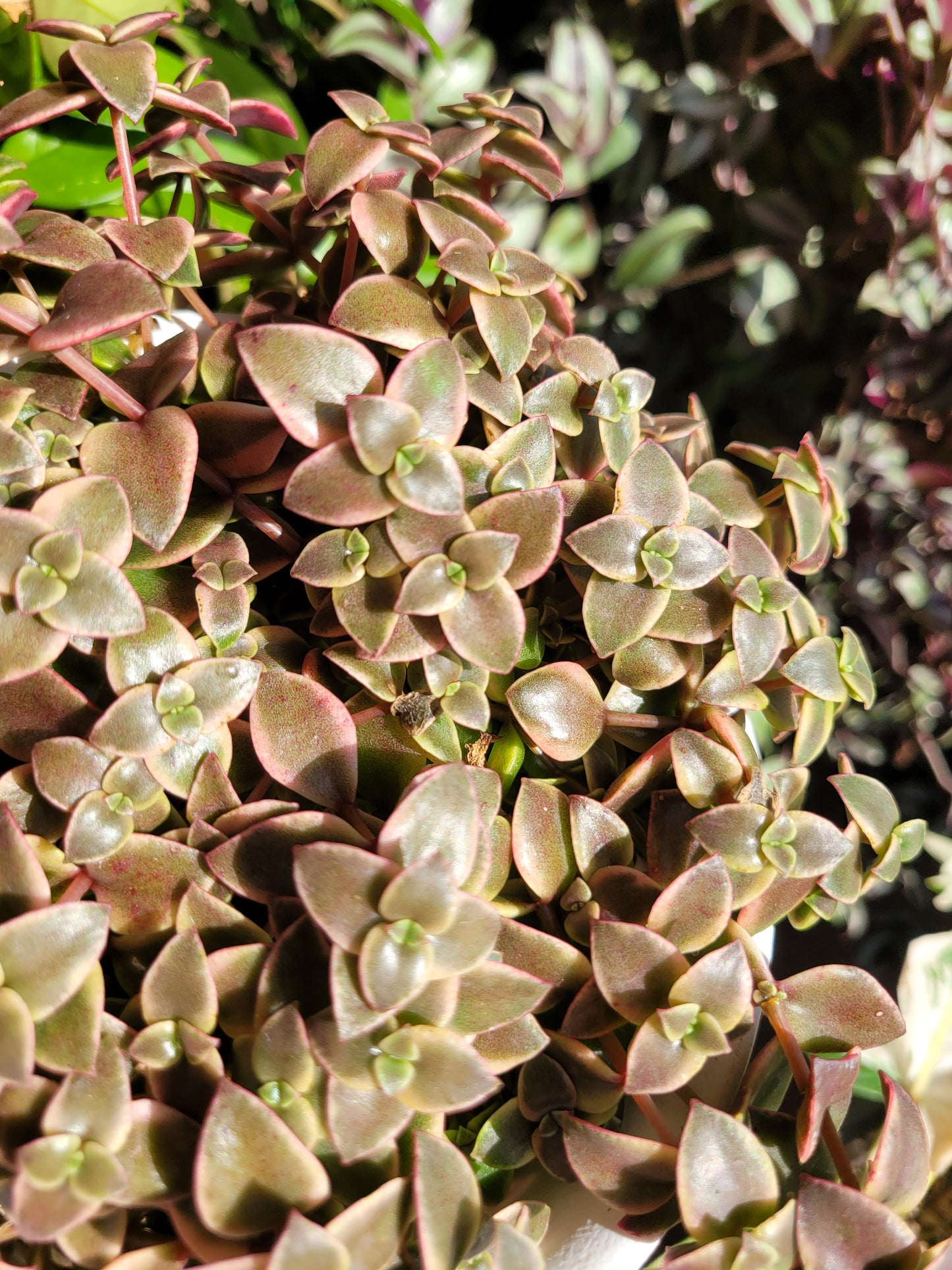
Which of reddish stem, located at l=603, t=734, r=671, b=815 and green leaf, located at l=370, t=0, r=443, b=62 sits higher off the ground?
green leaf, located at l=370, t=0, r=443, b=62

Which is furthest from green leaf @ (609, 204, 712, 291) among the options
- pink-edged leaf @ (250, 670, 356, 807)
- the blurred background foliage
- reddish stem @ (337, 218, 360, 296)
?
pink-edged leaf @ (250, 670, 356, 807)

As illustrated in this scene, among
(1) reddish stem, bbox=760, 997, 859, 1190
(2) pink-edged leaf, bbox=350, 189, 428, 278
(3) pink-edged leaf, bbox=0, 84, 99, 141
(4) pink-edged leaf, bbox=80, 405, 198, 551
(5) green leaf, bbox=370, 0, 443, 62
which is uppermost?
(5) green leaf, bbox=370, 0, 443, 62

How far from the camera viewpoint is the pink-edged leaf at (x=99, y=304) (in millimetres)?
435

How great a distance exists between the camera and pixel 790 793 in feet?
1.84

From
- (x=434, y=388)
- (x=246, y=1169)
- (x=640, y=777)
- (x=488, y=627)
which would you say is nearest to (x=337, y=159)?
(x=434, y=388)

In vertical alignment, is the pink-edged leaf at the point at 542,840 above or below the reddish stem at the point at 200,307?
below

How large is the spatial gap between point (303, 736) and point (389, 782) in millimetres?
72

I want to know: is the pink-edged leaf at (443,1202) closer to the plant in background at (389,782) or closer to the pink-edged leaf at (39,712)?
the plant in background at (389,782)

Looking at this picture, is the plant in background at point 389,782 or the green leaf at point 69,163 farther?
the green leaf at point 69,163

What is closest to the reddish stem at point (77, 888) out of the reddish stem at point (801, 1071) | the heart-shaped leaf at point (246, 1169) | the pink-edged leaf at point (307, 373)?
the heart-shaped leaf at point (246, 1169)

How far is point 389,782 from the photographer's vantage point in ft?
1.75

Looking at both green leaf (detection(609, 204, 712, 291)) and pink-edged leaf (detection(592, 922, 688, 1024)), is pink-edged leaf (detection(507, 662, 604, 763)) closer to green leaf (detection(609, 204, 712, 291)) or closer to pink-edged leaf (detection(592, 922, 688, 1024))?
pink-edged leaf (detection(592, 922, 688, 1024))

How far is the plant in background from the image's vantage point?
1.29 feet

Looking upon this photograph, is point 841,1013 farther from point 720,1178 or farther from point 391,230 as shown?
point 391,230
